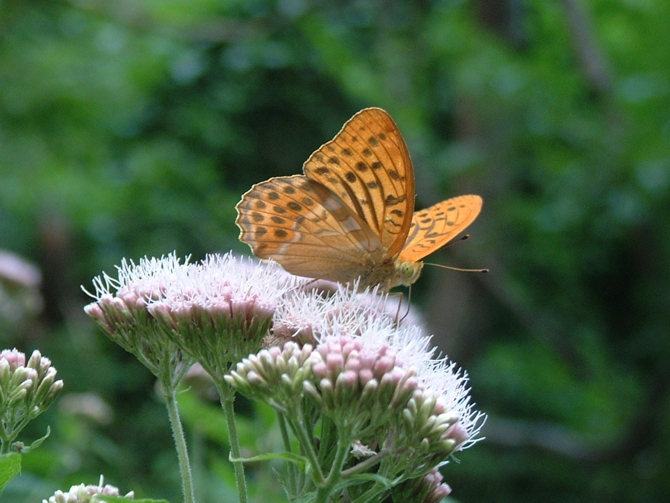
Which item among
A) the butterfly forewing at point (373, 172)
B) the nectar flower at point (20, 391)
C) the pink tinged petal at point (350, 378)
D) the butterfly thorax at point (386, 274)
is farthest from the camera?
the butterfly thorax at point (386, 274)

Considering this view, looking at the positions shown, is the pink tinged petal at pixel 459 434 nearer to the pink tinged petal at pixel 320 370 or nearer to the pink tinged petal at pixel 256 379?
the pink tinged petal at pixel 320 370

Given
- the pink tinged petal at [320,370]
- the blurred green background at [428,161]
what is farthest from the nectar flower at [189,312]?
the blurred green background at [428,161]

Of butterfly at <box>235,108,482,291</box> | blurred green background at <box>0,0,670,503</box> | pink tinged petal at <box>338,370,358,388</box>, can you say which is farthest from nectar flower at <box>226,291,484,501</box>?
blurred green background at <box>0,0,670,503</box>

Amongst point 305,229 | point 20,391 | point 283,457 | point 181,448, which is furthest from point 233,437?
point 305,229

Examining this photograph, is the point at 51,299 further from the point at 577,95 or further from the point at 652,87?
the point at 652,87

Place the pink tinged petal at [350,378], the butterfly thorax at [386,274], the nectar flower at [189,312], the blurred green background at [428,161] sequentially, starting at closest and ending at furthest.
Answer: the pink tinged petal at [350,378]
the nectar flower at [189,312]
the butterfly thorax at [386,274]
the blurred green background at [428,161]

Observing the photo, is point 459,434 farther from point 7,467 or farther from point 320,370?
→ point 7,467
